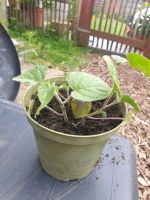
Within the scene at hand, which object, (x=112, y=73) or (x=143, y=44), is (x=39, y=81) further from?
(x=143, y=44)

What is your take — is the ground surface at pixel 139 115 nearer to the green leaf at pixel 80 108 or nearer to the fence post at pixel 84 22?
the fence post at pixel 84 22

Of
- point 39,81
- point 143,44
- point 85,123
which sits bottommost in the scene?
point 143,44

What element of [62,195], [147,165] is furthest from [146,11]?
[62,195]

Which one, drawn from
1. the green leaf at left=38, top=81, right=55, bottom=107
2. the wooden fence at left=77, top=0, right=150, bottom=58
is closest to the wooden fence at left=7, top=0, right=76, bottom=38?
the wooden fence at left=77, top=0, right=150, bottom=58

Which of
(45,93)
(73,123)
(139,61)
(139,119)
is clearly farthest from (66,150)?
(139,119)

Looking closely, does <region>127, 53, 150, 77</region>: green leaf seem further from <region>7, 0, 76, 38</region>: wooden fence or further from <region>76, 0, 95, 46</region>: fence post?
<region>7, 0, 76, 38</region>: wooden fence

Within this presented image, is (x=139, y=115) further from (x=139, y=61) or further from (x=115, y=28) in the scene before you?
(x=115, y=28)

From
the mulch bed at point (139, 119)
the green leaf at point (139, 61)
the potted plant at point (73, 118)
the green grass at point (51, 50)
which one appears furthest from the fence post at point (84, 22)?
the green leaf at point (139, 61)
